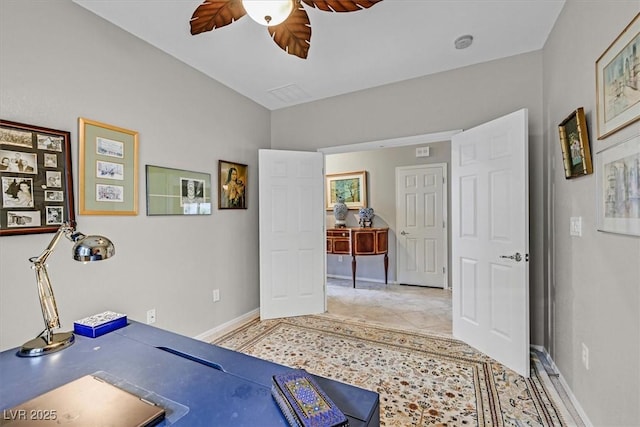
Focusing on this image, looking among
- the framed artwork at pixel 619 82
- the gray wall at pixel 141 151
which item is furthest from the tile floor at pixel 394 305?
the framed artwork at pixel 619 82

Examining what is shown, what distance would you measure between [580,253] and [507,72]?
5.76ft

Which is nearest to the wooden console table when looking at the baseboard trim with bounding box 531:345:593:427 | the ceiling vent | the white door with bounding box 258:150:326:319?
the white door with bounding box 258:150:326:319

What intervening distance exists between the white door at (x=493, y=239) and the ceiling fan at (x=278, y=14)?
5.50 feet

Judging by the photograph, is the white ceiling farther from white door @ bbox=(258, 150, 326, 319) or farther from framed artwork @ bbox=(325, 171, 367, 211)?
framed artwork @ bbox=(325, 171, 367, 211)

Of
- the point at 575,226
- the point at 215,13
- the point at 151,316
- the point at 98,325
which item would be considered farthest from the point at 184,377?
the point at 575,226

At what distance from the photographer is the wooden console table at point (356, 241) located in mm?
4891

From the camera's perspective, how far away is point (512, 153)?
7.57ft

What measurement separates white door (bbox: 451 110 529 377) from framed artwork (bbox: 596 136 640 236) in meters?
0.70

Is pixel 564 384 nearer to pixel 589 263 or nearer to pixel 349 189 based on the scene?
pixel 589 263

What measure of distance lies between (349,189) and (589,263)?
13.4ft

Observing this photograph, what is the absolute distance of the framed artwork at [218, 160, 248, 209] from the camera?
3.16 metres

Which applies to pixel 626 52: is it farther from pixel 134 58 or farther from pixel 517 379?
pixel 134 58

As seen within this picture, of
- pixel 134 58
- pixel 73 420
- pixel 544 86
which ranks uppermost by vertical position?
pixel 134 58

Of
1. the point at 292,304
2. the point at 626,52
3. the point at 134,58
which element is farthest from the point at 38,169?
the point at 626,52
